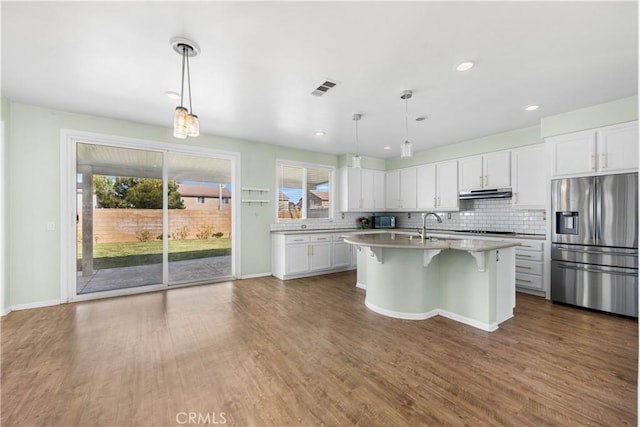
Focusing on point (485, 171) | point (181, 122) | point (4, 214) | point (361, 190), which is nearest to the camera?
point (181, 122)

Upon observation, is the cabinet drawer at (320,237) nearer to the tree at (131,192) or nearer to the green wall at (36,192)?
the tree at (131,192)

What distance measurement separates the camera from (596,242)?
349cm

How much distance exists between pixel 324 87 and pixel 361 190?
372cm

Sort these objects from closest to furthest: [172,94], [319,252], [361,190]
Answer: [172,94] → [319,252] → [361,190]

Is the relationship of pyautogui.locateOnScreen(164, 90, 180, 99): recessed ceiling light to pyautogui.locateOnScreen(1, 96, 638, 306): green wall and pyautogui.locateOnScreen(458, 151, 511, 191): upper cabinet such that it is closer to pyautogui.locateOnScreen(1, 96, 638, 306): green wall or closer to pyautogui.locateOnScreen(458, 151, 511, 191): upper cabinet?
pyautogui.locateOnScreen(1, 96, 638, 306): green wall

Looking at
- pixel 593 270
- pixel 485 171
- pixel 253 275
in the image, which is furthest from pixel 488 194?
pixel 253 275

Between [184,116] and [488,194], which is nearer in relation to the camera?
[184,116]

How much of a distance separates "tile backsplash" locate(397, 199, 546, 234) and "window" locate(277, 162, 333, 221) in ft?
8.13

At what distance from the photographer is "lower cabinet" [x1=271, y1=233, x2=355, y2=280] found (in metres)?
5.16

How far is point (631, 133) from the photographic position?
10.9 feet

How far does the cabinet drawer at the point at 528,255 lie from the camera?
161 inches

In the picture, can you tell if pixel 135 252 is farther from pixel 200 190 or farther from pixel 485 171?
pixel 485 171

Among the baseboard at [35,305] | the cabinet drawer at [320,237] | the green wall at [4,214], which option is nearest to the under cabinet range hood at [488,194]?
the cabinet drawer at [320,237]
